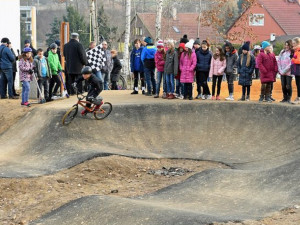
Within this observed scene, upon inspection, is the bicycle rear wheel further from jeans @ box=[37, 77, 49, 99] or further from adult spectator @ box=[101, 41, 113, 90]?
adult spectator @ box=[101, 41, 113, 90]

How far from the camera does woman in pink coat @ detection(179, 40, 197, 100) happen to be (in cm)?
A: 2016

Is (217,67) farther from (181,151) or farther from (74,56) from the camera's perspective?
(74,56)

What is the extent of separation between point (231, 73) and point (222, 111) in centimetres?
194

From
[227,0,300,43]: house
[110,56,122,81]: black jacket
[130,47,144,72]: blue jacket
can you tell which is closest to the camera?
[130,47,144,72]: blue jacket

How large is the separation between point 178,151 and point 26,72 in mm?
6232

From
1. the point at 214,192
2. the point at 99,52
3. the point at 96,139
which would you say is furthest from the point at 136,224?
the point at 99,52

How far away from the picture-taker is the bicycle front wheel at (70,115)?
17.1 metres

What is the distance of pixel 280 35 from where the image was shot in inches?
2990

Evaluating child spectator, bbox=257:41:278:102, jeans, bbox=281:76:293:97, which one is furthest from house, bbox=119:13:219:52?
jeans, bbox=281:76:293:97

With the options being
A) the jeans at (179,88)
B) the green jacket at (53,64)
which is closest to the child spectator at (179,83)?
the jeans at (179,88)

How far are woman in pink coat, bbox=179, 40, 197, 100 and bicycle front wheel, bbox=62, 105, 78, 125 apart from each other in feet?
14.2

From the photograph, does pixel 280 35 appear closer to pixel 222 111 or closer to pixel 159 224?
pixel 222 111

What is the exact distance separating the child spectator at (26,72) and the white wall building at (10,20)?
10.2 meters

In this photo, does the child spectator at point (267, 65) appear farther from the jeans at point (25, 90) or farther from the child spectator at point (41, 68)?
the jeans at point (25, 90)
